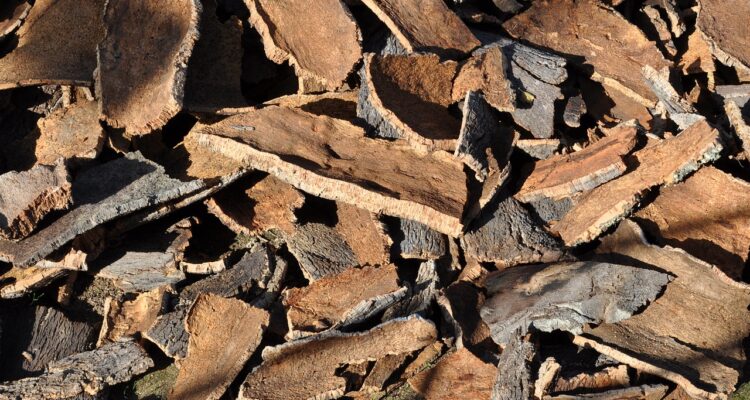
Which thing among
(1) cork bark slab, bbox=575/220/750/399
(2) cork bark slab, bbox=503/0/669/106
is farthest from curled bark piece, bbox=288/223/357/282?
(2) cork bark slab, bbox=503/0/669/106

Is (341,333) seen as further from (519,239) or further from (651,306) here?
(651,306)

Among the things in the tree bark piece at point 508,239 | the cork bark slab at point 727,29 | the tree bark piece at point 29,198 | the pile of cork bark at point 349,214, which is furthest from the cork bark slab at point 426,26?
the tree bark piece at point 29,198

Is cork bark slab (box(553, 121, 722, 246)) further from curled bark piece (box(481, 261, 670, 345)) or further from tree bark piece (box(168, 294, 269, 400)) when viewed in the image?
tree bark piece (box(168, 294, 269, 400))

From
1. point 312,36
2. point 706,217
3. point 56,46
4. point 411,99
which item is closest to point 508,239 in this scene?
point 411,99

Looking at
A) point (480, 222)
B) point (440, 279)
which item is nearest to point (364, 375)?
point (440, 279)

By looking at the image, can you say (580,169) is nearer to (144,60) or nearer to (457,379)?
(457,379)

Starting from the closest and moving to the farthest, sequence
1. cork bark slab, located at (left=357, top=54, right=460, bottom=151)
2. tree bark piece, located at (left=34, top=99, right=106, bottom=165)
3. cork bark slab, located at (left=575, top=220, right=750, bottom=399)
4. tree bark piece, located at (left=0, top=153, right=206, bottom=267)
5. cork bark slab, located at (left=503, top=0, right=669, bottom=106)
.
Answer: cork bark slab, located at (left=575, top=220, right=750, bottom=399)
tree bark piece, located at (left=0, top=153, right=206, bottom=267)
cork bark slab, located at (left=357, top=54, right=460, bottom=151)
tree bark piece, located at (left=34, top=99, right=106, bottom=165)
cork bark slab, located at (left=503, top=0, right=669, bottom=106)
